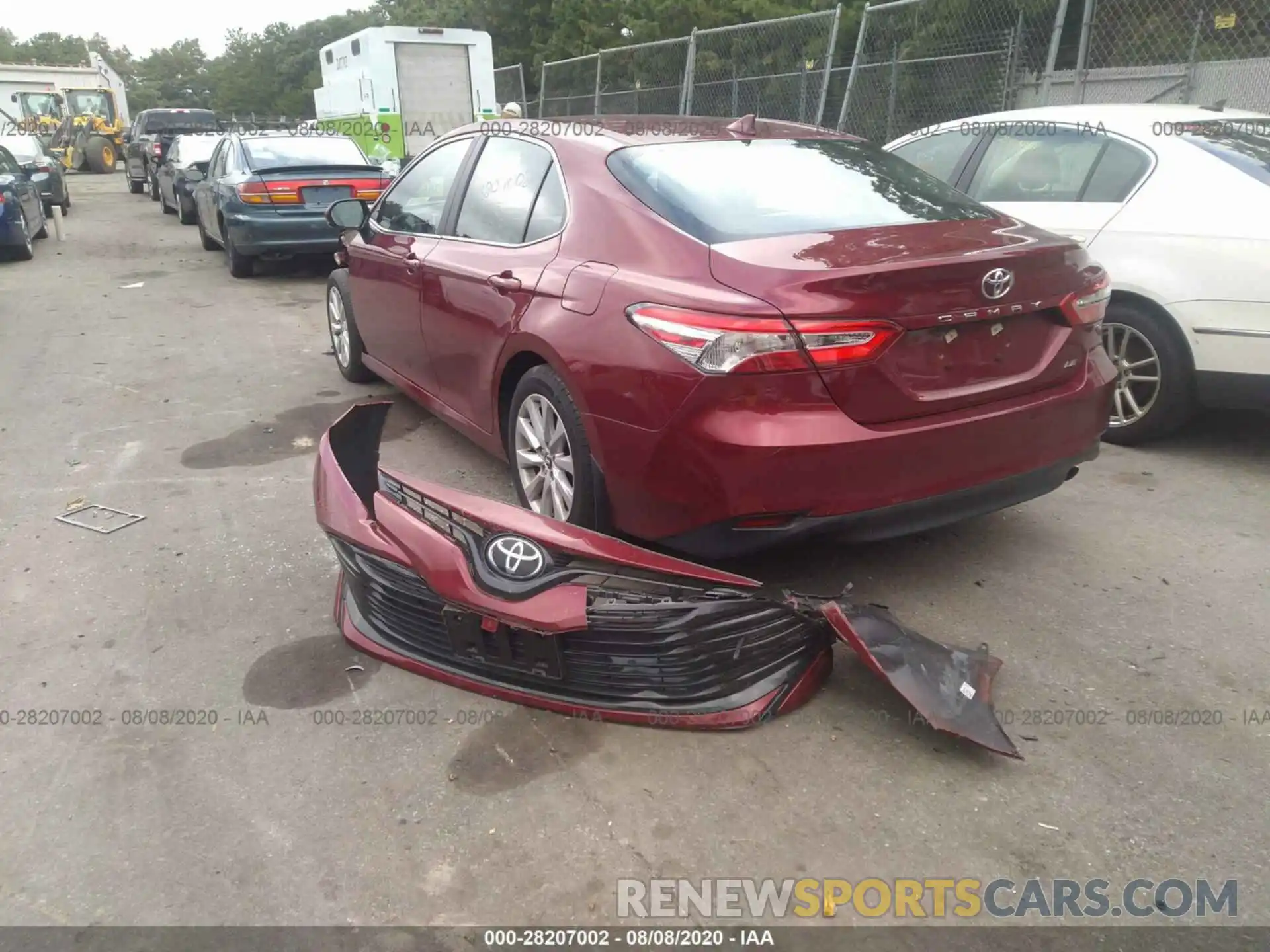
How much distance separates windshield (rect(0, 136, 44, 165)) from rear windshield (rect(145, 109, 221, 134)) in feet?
24.6

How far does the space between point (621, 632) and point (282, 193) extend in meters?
9.31

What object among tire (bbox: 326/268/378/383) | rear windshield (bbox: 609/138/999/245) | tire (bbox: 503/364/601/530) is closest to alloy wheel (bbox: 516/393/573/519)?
tire (bbox: 503/364/601/530)

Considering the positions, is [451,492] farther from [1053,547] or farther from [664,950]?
[1053,547]

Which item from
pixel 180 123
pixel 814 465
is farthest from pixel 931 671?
pixel 180 123

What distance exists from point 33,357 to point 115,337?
75cm

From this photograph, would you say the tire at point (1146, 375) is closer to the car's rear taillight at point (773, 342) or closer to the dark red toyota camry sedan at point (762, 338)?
the dark red toyota camry sedan at point (762, 338)

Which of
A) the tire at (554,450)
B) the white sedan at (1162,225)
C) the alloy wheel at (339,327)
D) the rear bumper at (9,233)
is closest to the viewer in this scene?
the tire at (554,450)

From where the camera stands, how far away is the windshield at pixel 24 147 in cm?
1576

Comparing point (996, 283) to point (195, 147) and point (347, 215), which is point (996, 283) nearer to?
point (347, 215)

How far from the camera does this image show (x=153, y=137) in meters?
22.3

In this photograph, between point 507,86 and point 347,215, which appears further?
point 507,86

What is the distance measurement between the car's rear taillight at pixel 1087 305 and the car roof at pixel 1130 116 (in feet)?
6.62

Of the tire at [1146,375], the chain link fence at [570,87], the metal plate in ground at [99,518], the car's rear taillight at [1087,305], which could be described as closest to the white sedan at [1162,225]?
the tire at [1146,375]

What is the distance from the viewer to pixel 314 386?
6.70 m
